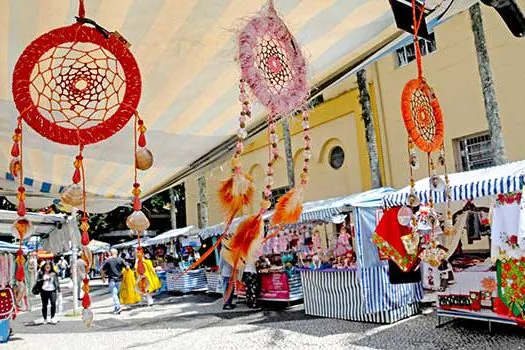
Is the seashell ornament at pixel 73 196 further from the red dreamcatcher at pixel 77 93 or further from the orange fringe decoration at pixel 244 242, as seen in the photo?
the orange fringe decoration at pixel 244 242

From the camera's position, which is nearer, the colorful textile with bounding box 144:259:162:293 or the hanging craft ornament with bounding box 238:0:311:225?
the hanging craft ornament with bounding box 238:0:311:225

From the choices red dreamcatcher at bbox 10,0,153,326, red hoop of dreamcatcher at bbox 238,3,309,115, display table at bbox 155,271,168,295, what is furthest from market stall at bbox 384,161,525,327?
display table at bbox 155,271,168,295

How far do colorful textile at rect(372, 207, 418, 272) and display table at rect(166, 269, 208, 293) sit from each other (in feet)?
37.0

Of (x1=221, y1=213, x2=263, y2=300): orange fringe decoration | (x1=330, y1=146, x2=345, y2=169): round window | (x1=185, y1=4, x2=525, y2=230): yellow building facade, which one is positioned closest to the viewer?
(x1=221, y1=213, x2=263, y2=300): orange fringe decoration

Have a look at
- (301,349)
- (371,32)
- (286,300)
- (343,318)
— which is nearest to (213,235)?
(286,300)

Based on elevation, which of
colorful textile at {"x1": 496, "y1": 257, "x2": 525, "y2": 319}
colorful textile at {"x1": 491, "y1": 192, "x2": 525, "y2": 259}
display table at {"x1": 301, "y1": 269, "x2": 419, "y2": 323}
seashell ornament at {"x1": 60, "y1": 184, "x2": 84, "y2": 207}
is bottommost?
display table at {"x1": 301, "y1": 269, "x2": 419, "y2": 323}

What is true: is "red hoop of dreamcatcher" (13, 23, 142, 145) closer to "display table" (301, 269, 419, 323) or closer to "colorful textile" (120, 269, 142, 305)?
"display table" (301, 269, 419, 323)

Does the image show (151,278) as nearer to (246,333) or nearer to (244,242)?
(246,333)

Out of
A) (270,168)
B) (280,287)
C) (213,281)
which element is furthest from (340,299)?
(270,168)

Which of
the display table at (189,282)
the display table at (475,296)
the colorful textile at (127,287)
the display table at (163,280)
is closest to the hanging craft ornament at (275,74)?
the display table at (475,296)

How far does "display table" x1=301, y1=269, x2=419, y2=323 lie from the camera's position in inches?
295

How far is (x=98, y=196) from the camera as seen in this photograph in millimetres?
4336

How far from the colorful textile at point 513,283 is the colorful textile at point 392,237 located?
1.59 metres

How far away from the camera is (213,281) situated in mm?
13383
